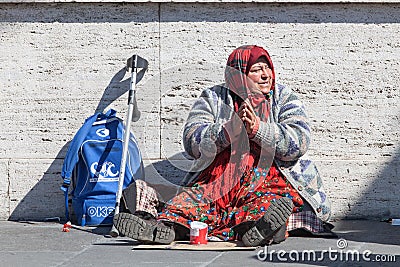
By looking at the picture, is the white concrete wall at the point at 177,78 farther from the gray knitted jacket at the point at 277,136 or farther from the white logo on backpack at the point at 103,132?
the gray knitted jacket at the point at 277,136

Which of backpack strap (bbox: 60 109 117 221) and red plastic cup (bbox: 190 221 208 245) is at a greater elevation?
backpack strap (bbox: 60 109 117 221)

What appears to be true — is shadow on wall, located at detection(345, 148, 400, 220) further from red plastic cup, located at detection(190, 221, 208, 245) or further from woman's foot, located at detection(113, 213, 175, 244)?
woman's foot, located at detection(113, 213, 175, 244)

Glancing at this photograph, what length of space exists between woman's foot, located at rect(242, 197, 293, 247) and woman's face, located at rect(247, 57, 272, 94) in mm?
828

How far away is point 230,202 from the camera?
526 cm

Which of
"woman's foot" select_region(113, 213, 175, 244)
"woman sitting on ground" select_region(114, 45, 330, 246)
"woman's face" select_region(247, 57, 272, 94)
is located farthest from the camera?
"woman's face" select_region(247, 57, 272, 94)

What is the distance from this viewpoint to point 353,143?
6141 mm

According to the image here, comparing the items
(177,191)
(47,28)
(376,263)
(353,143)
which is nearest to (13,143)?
(47,28)

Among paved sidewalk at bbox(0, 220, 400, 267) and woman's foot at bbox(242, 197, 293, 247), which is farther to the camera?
woman's foot at bbox(242, 197, 293, 247)

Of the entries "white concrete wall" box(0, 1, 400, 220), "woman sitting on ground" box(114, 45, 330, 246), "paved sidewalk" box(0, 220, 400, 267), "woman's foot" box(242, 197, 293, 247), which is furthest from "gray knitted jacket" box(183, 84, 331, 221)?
"white concrete wall" box(0, 1, 400, 220)

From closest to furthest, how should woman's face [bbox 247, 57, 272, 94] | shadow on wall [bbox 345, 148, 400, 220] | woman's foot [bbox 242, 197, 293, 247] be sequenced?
1. woman's foot [bbox 242, 197, 293, 247]
2. woman's face [bbox 247, 57, 272, 94]
3. shadow on wall [bbox 345, 148, 400, 220]

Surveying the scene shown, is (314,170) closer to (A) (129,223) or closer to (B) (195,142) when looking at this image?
(B) (195,142)

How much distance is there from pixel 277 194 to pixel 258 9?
5.20 feet

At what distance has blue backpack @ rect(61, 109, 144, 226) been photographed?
584 centimetres

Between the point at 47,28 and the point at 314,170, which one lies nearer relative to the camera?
the point at 314,170
